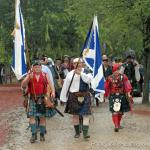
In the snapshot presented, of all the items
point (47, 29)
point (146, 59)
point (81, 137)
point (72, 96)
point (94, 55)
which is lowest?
point (81, 137)

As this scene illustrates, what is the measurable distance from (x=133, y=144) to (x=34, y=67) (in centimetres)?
244

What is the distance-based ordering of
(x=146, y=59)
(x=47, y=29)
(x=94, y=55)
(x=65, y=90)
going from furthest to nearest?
(x=47, y=29) → (x=146, y=59) → (x=94, y=55) → (x=65, y=90)

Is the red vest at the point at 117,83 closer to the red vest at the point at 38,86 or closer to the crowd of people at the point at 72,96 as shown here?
the crowd of people at the point at 72,96

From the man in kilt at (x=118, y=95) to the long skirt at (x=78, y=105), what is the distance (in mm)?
1228

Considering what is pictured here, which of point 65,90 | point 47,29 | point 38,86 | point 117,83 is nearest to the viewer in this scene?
point 38,86

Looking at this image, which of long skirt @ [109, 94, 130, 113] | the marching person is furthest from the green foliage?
long skirt @ [109, 94, 130, 113]

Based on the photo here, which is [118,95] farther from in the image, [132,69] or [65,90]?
[132,69]

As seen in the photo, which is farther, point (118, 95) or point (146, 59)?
point (146, 59)

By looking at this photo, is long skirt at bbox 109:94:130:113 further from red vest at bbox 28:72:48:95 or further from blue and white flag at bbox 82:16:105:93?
red vest at bbox 28:72:48:95

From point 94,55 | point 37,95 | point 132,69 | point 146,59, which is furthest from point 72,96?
point 146,59

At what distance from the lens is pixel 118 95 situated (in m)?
13.2

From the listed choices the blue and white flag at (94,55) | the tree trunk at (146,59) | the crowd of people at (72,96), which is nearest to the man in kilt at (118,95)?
the crowd of people at (72,96)

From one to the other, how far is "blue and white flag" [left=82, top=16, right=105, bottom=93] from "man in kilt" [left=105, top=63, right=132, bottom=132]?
0.40 m

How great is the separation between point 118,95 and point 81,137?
5.06 ft
